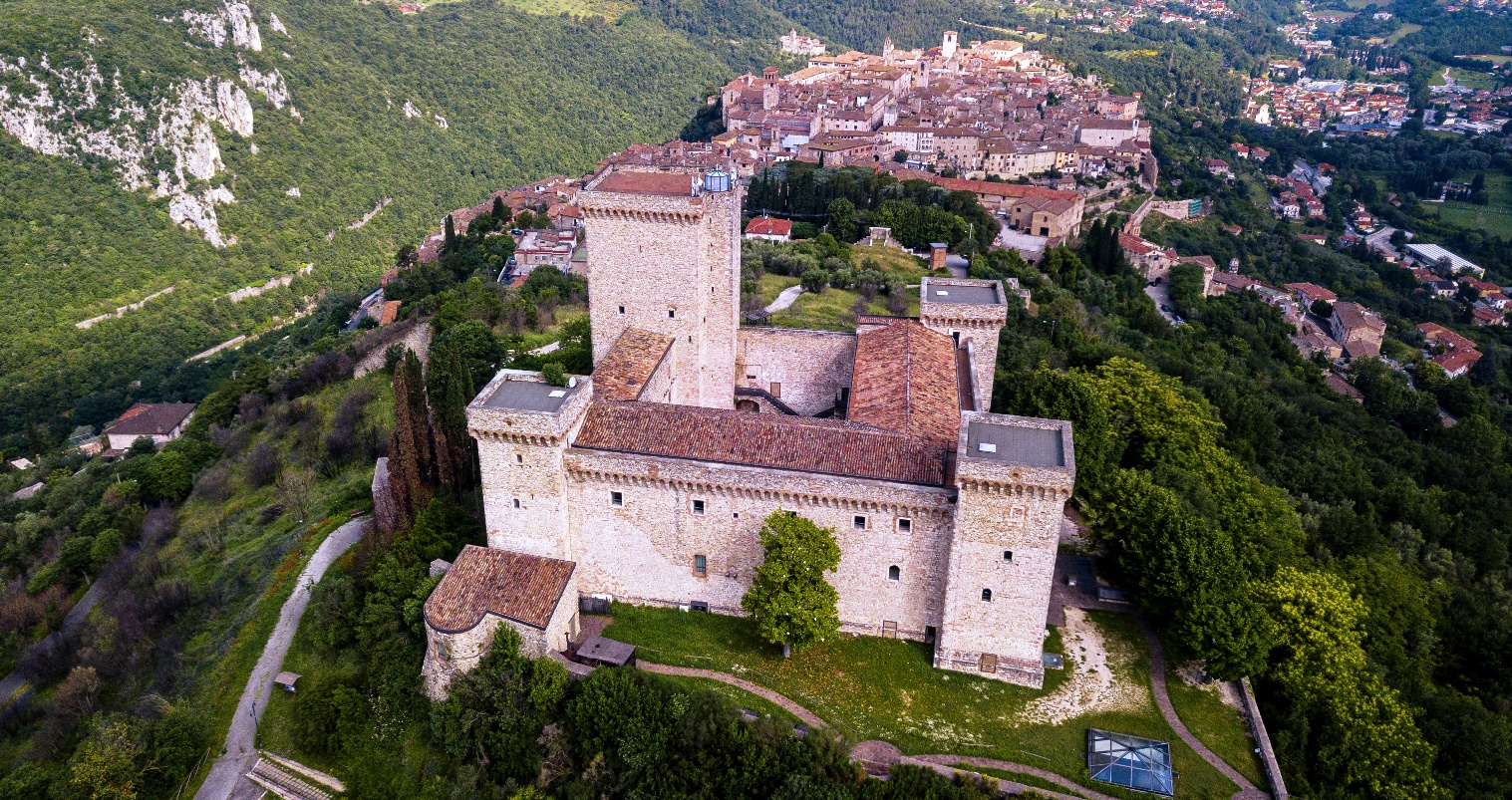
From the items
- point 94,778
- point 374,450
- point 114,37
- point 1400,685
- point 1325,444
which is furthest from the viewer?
point 114,37

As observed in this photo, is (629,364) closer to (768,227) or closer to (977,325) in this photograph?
(977,325)

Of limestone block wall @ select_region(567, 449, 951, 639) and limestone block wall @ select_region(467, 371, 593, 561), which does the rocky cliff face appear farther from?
limestone block wall @ select_region(567, 449, 951, 639)

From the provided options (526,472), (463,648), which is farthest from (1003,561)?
(463,648)

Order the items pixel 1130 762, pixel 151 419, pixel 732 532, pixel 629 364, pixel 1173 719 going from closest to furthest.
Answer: pixel 1130 762, pixel 1173 719, pixel 732 532, pixel 629 364, pixel 151 419

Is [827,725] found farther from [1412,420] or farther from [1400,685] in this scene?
[1412,420]

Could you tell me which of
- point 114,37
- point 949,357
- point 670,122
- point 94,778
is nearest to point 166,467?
point 94,778

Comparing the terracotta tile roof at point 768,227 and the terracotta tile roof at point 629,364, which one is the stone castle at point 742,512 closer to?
the terracotta tile roof at point 629,364

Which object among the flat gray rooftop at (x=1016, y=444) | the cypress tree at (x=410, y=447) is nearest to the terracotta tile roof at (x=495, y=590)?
the cypress tree at (x=410, y=447)
